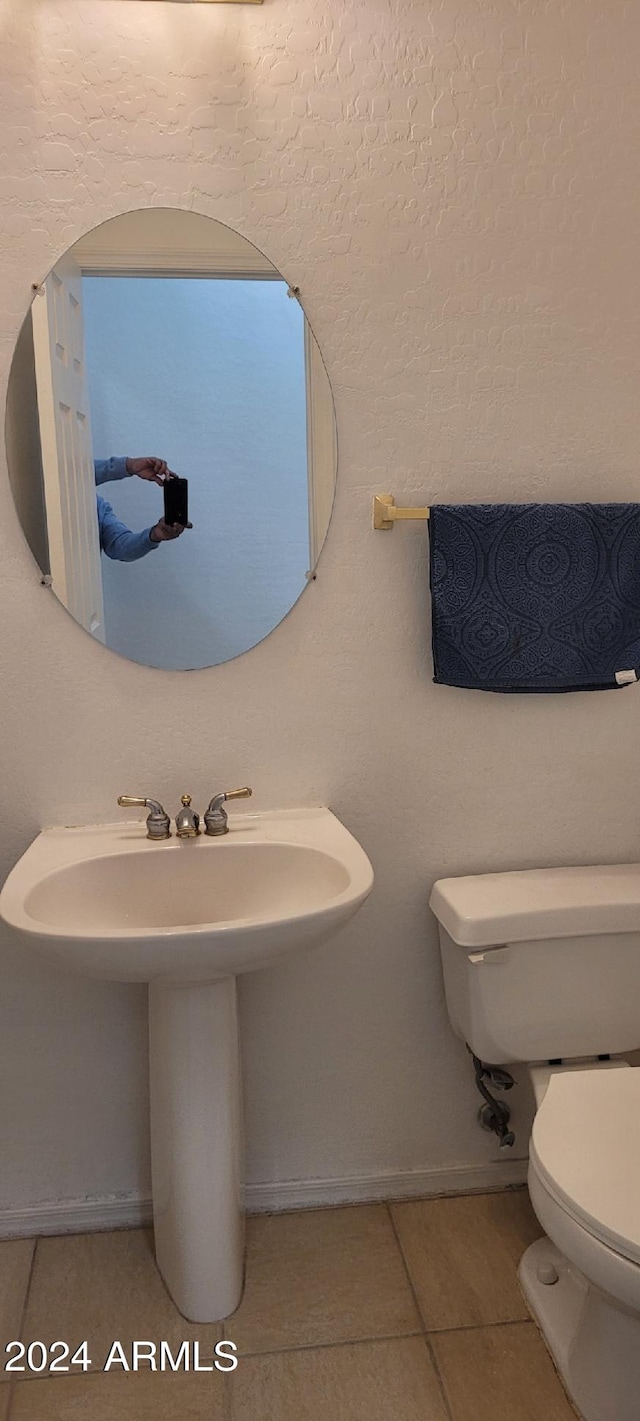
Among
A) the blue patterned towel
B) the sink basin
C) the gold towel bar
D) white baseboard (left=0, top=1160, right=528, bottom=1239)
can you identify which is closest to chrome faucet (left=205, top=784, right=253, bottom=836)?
the sink basin

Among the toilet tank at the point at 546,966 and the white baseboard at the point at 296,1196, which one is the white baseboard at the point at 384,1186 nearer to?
the white baseboard at the point at 296,1196

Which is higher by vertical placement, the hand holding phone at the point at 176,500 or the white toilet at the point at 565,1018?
the hand holding phone at the point at 176,500

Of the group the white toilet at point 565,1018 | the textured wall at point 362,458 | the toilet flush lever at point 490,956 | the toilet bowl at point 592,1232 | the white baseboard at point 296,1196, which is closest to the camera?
Result: the toilet bowl at point 592,1232

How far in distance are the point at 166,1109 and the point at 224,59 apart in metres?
1.61

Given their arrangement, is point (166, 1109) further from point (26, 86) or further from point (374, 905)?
point (26, 86)

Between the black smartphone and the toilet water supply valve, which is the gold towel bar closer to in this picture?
the black smartphone

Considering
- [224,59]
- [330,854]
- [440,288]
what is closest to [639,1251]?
[330,854]

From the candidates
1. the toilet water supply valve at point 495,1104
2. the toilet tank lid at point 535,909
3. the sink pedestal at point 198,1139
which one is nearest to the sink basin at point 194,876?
the sink pedestal at point 198,1139

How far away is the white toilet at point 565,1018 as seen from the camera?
1452 mm

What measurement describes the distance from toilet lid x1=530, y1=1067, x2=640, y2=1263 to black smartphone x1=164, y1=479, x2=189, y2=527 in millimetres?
1041

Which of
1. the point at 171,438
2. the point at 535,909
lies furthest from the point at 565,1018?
the point at 171,438

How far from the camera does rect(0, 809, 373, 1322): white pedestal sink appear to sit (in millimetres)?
1592

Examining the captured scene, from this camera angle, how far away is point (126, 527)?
167 centimetres

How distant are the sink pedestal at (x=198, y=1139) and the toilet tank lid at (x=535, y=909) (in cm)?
39
